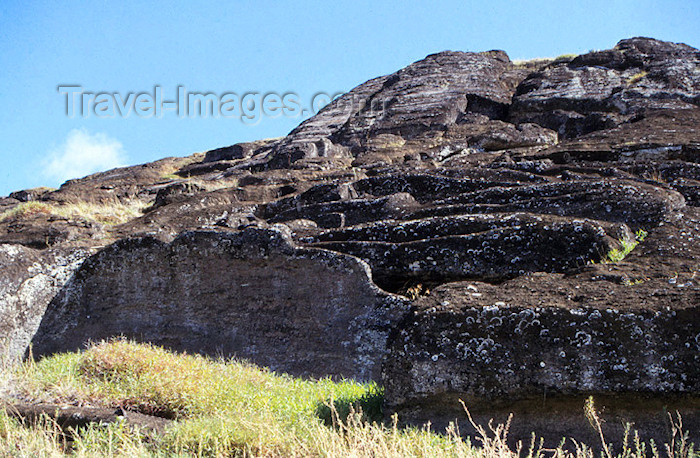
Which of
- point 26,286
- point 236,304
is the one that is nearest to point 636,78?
point 236,304

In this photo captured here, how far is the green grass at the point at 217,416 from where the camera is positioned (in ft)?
16.6

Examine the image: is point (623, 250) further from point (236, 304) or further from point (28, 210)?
point (28, 210)

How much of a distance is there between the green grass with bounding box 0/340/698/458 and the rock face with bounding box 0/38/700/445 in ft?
1.24

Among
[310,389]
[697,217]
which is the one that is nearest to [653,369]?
[310,389]

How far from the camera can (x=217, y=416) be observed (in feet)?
19.6

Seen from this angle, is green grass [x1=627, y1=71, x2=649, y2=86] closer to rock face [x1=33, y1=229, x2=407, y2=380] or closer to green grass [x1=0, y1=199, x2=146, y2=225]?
green grass [x1=0, y1=199, x2=146, y2=225]

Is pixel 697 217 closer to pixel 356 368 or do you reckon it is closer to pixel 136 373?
pixel 356 368

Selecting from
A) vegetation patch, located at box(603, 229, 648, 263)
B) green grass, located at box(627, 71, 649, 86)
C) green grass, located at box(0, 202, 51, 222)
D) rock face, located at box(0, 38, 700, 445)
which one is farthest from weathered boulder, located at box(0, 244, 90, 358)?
green grass, located at box(627, 71, 649, 86)

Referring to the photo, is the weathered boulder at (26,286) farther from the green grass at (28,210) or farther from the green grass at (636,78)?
the green grass at (636,78)

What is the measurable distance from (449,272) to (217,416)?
381cm

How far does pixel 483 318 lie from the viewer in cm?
567

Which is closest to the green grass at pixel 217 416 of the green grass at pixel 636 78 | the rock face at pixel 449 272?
the rock face at pixel 449 272

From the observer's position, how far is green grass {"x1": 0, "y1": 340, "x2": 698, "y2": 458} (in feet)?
16.6

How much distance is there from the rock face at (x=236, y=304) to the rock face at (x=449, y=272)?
0.02 m
